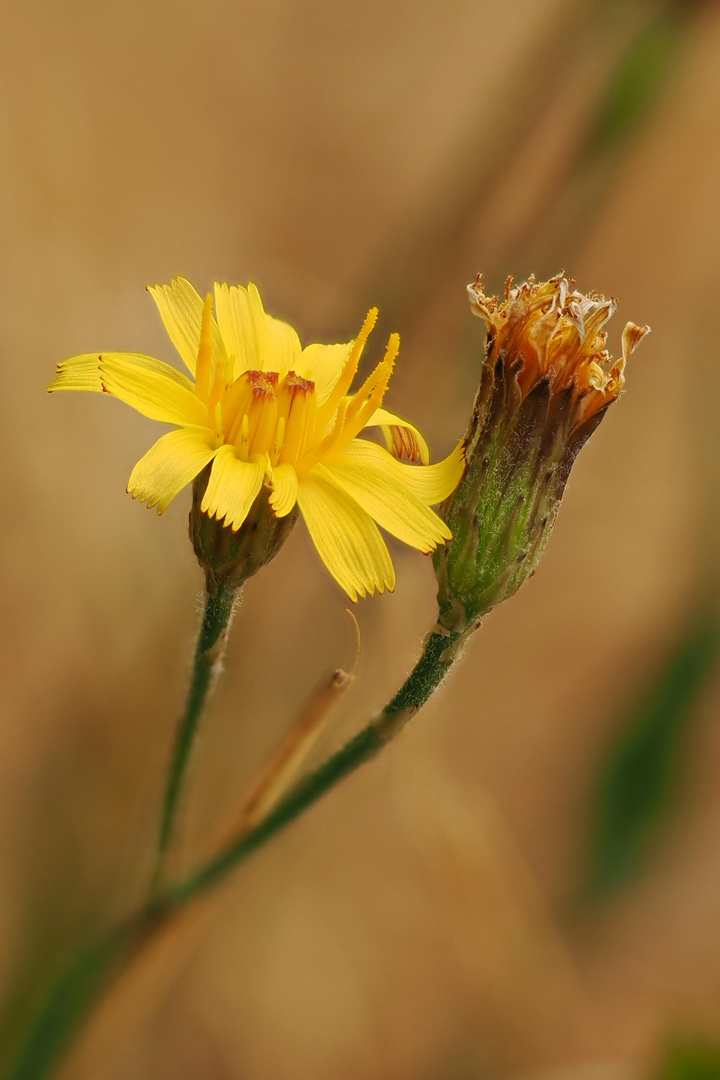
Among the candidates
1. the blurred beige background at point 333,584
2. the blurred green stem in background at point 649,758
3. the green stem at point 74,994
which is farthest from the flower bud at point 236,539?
the blurred green stem in background at point 649,758

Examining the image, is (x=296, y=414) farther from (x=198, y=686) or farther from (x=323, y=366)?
(x=198, y=686)

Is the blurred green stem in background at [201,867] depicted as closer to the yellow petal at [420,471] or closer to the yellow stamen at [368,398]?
the yellow petal at [420,471]

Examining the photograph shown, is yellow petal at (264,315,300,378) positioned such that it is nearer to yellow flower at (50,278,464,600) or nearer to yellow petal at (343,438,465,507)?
yellow flower at (50,278,464,600)

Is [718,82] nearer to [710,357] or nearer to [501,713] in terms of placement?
[710,357]

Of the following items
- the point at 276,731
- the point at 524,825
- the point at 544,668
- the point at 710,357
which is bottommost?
the point at 276,731

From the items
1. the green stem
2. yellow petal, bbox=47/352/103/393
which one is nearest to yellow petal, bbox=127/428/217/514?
yellow petal, bbox=47/352/103/393

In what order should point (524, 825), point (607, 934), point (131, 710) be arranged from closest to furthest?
point (131, 710) → point (607, 934) → point (524, 825)

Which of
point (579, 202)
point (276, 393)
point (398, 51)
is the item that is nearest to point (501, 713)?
point (579, 202)
